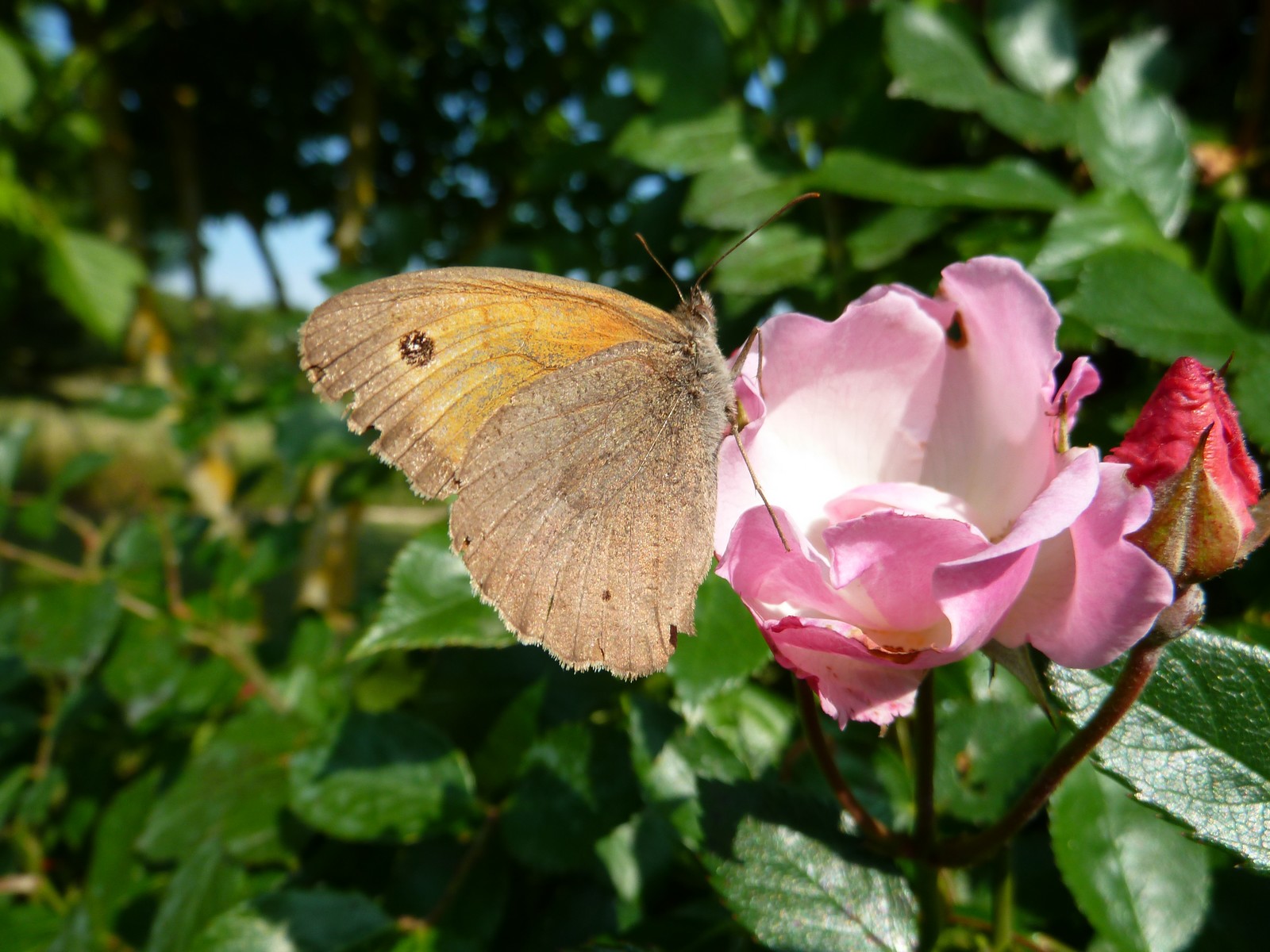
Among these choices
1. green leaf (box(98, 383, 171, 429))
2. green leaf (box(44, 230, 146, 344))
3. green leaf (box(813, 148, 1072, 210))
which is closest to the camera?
green leaf (box(813, 148, 1072, 210))

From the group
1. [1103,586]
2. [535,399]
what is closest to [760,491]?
[1103,586]

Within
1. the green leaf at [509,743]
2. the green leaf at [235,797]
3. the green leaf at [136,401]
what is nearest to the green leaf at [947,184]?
the green leaf at [509,743]

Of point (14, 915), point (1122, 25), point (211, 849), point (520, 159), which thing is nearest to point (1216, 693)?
point (211, 849)

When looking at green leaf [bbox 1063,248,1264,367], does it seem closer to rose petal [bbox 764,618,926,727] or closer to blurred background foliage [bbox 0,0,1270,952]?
blurred background foliage [bbox 0,0,1270,952]

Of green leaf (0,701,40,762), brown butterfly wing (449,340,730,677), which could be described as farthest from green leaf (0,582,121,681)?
brown butterfly wing (449,340,730,677)

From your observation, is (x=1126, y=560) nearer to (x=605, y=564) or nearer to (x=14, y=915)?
(x=605, y=564)

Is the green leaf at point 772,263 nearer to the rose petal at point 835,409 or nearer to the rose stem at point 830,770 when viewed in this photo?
the rose petal at point 835,409
